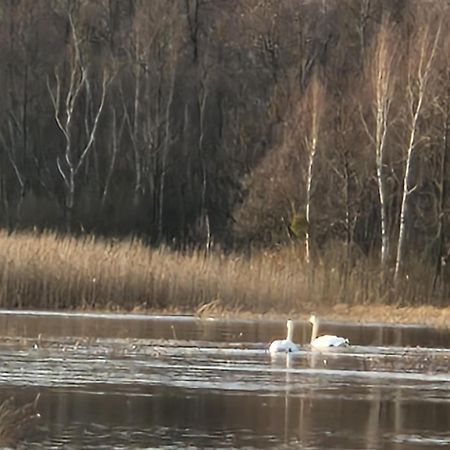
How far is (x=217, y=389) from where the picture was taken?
62.4 ft

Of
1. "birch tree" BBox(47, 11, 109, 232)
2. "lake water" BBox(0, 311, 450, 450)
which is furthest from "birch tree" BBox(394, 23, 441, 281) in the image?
"birch tree" BBox(47, 11, 109, 232)

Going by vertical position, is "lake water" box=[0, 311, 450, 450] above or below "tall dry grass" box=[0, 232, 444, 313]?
below

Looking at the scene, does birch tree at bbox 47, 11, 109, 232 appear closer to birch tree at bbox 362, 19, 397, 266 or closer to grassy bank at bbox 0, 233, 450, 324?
birch tree at bbox 362, 19, 397, 266

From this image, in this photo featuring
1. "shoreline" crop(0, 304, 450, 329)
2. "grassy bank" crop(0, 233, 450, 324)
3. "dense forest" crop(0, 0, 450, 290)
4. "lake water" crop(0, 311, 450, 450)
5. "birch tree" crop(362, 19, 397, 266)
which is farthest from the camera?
"dense forest" crop(0, 0, 450, 290)

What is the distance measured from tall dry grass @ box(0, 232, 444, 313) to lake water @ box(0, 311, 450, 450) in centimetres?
623

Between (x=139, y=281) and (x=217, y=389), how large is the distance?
18.0m

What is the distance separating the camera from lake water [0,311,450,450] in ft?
50.2

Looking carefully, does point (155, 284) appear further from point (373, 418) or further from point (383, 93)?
point (373, 418)

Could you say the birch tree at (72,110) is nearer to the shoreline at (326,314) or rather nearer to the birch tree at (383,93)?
the birch tree at (383,93)

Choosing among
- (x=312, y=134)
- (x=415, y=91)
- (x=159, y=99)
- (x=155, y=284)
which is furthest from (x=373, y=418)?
(x=159, y=99)

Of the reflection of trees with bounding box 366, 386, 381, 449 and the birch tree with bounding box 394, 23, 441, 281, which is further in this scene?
the birch tree with bounding box 394, 23, 441, 281

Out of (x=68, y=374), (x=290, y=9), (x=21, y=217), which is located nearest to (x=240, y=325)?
(x=68, y=374)

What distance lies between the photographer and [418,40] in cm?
4703

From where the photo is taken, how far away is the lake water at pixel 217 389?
15.3m
